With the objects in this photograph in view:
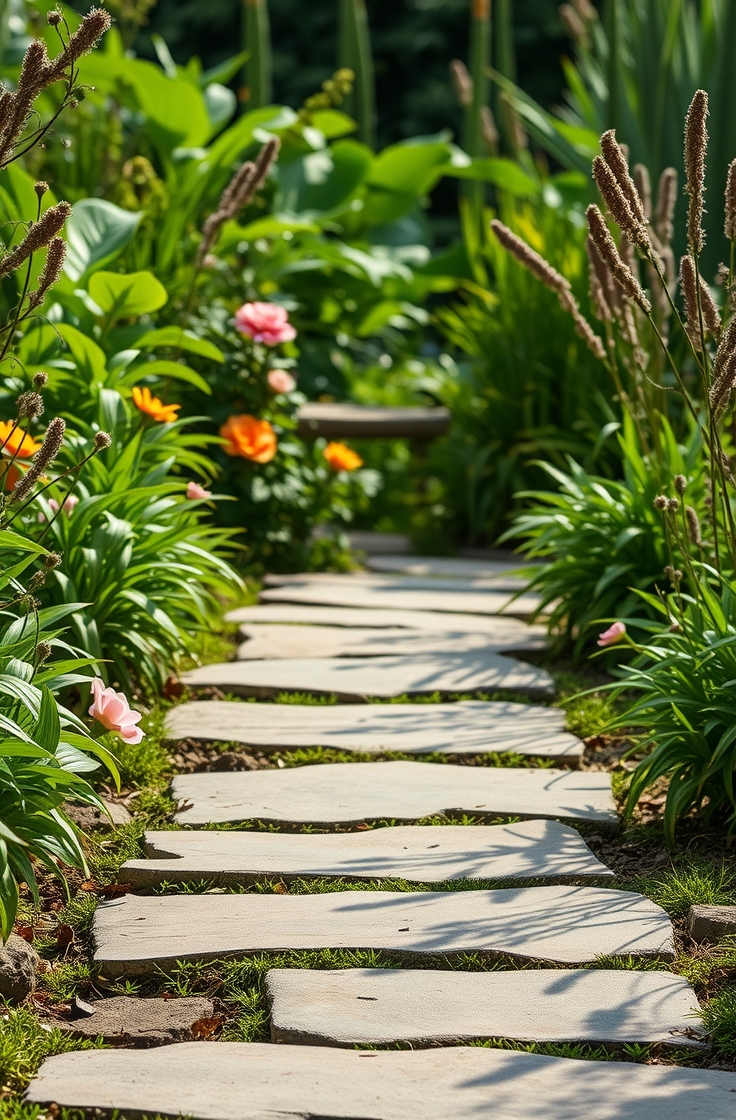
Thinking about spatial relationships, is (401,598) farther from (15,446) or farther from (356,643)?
(15,446)

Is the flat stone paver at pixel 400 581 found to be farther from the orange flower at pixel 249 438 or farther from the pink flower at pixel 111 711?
the pink flower at pixel 111 711

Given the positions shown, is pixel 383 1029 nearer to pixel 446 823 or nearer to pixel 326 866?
pixel 326 866

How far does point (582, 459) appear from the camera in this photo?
171 inches

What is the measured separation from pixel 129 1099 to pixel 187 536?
1.55 metres

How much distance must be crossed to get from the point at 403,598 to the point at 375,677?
30.4 inches

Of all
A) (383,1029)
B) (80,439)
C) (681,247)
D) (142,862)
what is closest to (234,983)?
(383,1029)

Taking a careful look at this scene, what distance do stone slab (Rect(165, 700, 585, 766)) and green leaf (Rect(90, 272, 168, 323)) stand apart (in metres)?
1.09

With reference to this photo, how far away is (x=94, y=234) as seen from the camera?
3.43 m

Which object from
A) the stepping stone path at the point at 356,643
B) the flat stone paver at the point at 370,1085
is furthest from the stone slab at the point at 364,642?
the flat stone paver at the point at 370,1085

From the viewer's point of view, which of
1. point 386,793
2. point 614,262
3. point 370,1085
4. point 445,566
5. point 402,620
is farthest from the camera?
point 445,566

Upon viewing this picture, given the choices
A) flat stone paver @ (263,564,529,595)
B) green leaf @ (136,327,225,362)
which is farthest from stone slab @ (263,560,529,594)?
green leaf @ (136,327,225,362)

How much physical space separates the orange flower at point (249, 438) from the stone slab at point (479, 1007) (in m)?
2.06

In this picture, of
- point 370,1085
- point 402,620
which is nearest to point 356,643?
point 402,620

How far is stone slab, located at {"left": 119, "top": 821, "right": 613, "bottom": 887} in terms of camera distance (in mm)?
1889
